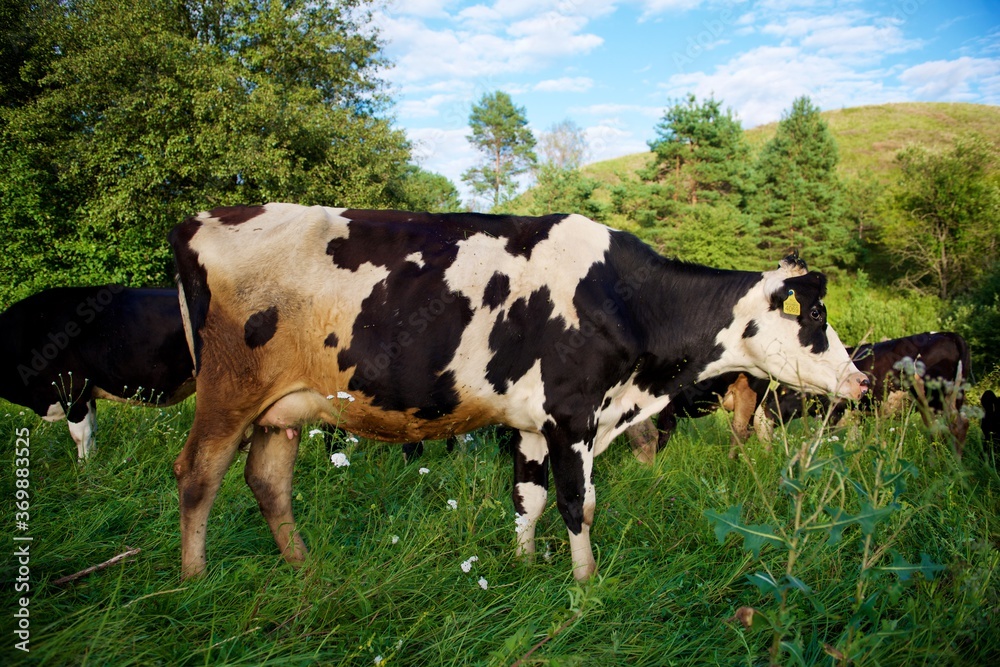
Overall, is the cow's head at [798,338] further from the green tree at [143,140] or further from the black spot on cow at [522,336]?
the green tree at [143,140]

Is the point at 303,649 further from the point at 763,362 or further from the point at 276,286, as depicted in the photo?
the point at 763,362

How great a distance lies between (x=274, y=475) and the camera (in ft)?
11.2

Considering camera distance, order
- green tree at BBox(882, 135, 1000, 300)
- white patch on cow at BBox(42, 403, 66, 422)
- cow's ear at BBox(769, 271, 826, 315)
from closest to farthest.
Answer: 1. cow's ear at BBox(769, 271, 826, 315)
2. white patch on cow at BBox(42, 403, 66, 422)
3. green tree at BBox(882, 135, 1000, 300)

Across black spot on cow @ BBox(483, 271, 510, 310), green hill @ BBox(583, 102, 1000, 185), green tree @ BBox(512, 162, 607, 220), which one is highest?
green hill @ BBox(583, 102, 1000, 185)

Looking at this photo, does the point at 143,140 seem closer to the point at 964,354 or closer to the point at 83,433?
the point at 83,433

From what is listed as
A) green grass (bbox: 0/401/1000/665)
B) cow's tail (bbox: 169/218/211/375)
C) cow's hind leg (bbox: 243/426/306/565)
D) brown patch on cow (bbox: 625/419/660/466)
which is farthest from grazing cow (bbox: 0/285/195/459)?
brown patch on cow (bbox: 625/419/660/466)

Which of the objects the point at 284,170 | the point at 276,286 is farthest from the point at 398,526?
the point at 284,170

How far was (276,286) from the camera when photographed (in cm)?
301

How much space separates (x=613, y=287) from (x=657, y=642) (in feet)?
6.21

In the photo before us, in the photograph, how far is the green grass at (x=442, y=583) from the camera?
232cm

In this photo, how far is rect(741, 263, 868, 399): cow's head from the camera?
361cm

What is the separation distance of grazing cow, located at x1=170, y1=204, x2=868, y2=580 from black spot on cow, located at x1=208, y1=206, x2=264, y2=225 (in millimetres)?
11

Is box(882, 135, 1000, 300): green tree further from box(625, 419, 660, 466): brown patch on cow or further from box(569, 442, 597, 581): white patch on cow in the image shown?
box(569, 442, 597, 581): white patch on cow

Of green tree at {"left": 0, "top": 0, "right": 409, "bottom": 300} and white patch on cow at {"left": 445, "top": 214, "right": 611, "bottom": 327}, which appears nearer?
white patch on cow at {"left": 445, "top": 214, "right": 611, "bottom": 327}
